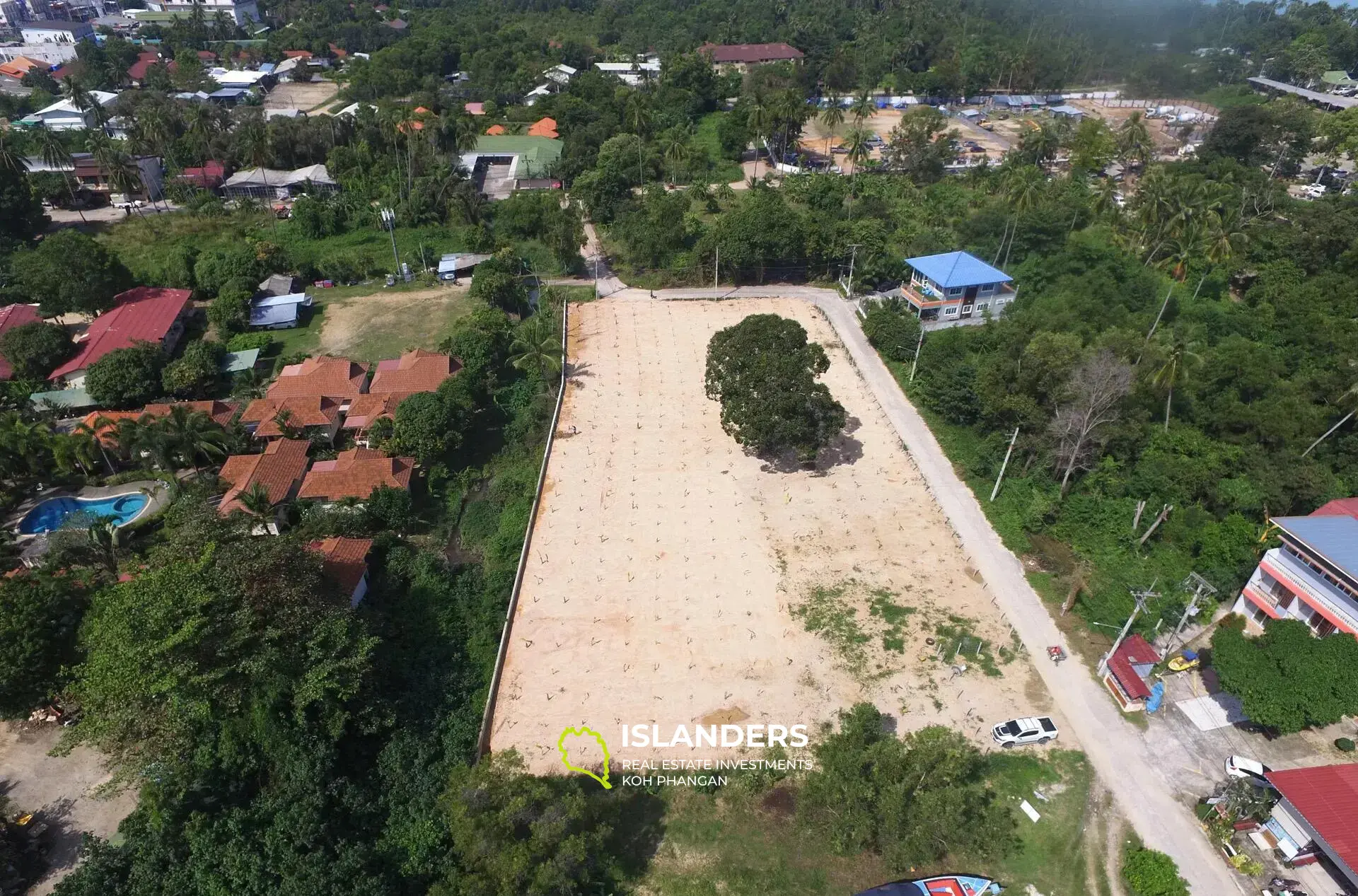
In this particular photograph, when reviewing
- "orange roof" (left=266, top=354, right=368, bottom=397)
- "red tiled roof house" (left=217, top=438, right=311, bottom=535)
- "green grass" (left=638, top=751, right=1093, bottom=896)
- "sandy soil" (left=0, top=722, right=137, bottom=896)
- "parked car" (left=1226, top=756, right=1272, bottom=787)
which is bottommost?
"sandy soil" (left=0, top=722, right=137, bottom=896)

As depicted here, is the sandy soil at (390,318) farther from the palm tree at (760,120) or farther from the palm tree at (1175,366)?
the palm tree at (1175,366)

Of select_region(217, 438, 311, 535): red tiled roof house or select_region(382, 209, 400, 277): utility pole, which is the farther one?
select_region(382, 209, 400, 277): utility pole

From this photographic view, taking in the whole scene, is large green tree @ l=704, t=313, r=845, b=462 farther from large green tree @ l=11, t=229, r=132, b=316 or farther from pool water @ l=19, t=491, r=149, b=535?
large green tree @ l=11, t=229, r=132, b=316

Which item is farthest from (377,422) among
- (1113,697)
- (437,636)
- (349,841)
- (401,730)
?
(1113,697)

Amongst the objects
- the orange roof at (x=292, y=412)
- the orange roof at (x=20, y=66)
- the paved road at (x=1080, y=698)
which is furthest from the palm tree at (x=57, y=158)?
the paved road at (x=1080, y=698)

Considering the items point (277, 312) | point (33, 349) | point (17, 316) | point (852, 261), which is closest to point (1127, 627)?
point (852, 261)

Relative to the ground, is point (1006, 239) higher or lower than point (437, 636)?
higher

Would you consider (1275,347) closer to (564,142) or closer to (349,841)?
(349,841)

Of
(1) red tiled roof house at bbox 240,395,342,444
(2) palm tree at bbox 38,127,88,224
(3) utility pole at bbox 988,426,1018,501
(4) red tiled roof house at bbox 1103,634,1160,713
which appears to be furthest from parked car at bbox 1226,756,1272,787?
(2) palm tree at bbox 38,127,88,224
